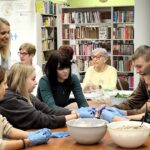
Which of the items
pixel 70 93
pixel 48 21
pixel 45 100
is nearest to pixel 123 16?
pixel 48 21

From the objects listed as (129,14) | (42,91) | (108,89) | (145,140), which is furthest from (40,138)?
(129,14)

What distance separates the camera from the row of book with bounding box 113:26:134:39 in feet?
25.3

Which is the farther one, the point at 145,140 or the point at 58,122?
the point at 58,122

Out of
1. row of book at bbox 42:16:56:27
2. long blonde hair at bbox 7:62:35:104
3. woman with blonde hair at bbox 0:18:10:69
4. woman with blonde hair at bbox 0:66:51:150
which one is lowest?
woman with blonde hair at bbox 0:66:51:150

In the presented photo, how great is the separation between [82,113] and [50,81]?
2.64 ft

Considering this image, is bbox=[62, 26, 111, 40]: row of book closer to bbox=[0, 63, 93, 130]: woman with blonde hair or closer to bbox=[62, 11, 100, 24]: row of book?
bbox=[62, 11, 100, 24]: row of book

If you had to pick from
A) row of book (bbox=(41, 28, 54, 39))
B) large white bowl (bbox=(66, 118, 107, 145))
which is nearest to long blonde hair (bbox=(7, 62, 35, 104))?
large white bowl (bbox=(66, 118, 107, 145))

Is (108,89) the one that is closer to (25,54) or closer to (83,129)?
(25,54)

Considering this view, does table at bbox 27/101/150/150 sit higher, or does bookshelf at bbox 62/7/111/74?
bookshelf at bbox 62/7/111/74

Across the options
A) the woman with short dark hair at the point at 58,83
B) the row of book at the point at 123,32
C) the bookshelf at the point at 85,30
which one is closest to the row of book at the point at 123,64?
the bookshelf at the point at 85,30

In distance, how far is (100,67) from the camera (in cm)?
479

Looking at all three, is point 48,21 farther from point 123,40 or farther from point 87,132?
point 87,132

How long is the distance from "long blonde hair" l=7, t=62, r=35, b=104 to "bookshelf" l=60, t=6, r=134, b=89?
526cm

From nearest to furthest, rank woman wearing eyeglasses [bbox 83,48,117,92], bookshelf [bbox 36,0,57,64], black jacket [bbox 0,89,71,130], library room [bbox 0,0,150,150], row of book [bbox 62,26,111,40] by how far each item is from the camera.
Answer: library room [bbox 0,0,150,150]
black jacket [bbox 0,89,71,130]
woman wearing eyeglasses [bbox 83,48,117,92]
bookshelf [bbox 36,0,57,64]
row of book [bbox 62,26,111,40]
